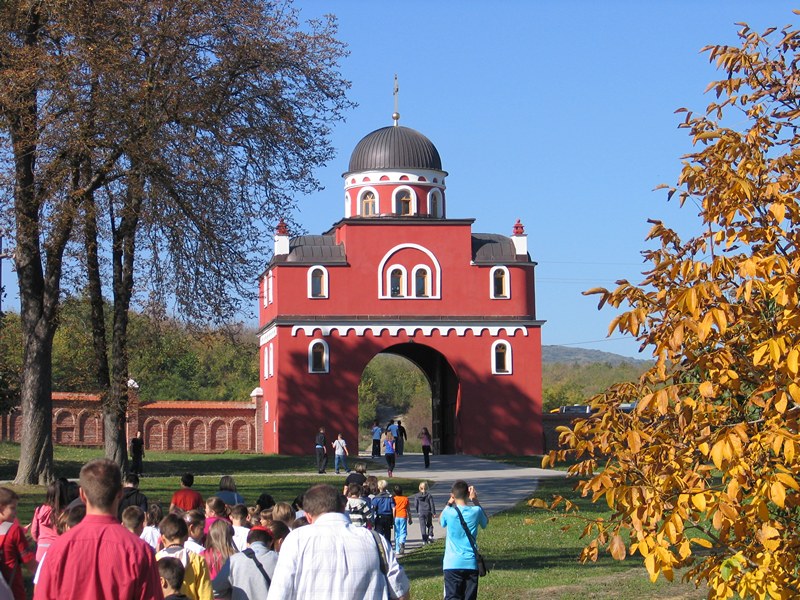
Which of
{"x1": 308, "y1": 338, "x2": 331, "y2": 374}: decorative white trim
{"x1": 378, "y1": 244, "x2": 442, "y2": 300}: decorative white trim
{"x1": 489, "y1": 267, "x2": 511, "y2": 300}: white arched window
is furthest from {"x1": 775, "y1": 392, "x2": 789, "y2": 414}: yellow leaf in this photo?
{"x1": 489, "y1": 267, "x2": 511, "y2": 300}: white arched window

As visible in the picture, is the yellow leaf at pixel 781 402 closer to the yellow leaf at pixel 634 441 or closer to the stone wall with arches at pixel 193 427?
the yellow leaf at pixel 634 441

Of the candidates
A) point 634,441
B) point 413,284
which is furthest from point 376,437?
point 634,441

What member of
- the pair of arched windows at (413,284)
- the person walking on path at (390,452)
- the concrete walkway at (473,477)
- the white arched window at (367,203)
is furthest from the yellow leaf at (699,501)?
the white arched window at (367,203)

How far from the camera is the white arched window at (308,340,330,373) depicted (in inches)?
1800

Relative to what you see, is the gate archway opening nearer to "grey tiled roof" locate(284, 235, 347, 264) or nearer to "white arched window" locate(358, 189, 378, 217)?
"grey tiled roof" locate(284, 235, 347, 264)

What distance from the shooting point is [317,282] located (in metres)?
46.5

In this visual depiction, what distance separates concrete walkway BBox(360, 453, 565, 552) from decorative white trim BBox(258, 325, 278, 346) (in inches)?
253

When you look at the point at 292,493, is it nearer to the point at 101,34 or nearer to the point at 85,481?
the point at 101,34

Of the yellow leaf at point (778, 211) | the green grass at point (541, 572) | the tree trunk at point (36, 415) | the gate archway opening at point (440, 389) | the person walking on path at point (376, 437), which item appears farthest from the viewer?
the gate archway opening at point (440, 389)

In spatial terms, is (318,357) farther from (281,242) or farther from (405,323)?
(281,242)

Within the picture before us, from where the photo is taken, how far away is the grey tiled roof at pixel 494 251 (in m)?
47.0

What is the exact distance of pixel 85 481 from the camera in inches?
232

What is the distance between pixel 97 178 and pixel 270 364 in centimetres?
2441

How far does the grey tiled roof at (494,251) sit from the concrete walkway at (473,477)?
7.84m
